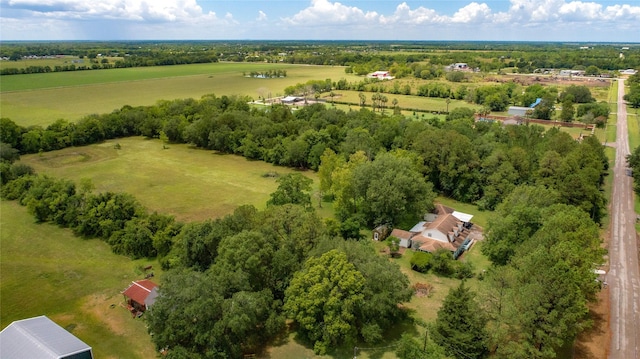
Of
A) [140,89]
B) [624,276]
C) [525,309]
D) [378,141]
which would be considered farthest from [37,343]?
[140,89]

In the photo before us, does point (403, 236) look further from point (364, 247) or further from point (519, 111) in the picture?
point (519, 111)

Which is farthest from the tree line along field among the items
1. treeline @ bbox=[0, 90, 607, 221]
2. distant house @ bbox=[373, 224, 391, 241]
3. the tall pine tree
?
the tall pine tree

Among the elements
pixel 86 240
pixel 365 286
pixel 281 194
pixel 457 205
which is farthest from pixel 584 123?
pixel 86 240

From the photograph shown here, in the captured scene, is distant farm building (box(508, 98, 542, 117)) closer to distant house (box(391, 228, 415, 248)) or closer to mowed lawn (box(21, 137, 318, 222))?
mowed lawn (box(21, 137, 318, 222))

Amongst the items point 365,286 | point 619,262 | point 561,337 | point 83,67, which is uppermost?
point 83,67

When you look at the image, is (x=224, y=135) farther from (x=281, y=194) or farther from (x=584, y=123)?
(x=584, y=123)
